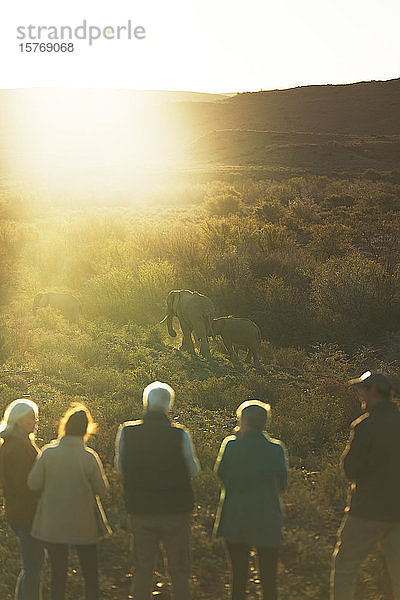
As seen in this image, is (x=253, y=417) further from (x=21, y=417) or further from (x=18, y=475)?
(x=18, y=475)

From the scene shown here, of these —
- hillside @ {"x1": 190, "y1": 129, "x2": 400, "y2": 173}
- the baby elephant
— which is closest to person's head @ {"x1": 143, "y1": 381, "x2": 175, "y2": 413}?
the baby elephant

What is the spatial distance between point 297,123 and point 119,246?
270 ft

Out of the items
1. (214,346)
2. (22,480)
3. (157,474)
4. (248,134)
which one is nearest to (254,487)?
(157,474)

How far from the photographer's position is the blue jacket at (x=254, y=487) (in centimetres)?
497

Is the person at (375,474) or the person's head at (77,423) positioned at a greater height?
the person's head at (77,423)

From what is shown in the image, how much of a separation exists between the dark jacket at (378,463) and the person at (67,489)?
5.97ft

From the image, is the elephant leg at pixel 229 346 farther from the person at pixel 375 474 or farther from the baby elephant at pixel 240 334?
the person at pixel 375 474

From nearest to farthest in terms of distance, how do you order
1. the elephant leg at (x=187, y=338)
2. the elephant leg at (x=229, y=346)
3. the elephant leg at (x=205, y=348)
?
the elephant leg at (x=229, y=346)
the elephant leg at (x=205, y=348)
the elephant leg at (x=187, y=338)

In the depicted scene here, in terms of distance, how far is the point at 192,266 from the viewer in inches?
928

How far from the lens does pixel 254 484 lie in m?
4.98

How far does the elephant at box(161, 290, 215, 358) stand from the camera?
15.9 m

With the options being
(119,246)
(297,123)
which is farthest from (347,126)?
(119,246)

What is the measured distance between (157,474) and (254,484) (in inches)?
27.0

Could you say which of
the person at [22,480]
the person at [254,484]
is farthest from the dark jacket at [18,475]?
the person at [254,484]
